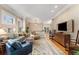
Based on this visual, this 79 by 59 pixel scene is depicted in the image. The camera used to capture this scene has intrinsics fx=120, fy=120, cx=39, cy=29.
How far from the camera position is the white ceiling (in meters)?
2.96

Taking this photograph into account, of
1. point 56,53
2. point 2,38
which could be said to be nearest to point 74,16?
point 56,53

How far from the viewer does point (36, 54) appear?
118 inches

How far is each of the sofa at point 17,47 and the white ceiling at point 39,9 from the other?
71 cm

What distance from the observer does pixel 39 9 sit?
2.98 metres

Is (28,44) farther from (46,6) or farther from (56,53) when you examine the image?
(46,6)

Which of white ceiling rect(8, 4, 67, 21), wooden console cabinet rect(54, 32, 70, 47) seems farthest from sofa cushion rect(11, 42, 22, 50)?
wooden console cabinet rect(54, 32, 70, 47)

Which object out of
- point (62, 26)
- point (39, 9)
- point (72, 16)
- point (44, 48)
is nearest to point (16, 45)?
point (44, 48)

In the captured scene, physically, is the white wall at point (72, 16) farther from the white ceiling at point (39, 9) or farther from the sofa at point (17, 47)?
the sofa at point (17, 47)

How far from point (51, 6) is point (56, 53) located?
1.17 metres

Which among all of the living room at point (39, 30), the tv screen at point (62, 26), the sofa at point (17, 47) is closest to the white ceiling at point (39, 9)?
the living room at point (39, 30)

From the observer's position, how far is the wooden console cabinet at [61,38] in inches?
117

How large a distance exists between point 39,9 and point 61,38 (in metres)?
0.92

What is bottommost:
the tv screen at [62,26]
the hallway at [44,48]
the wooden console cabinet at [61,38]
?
the hallway at [44,48]

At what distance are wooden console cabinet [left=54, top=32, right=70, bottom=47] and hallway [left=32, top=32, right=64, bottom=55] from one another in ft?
0.60
